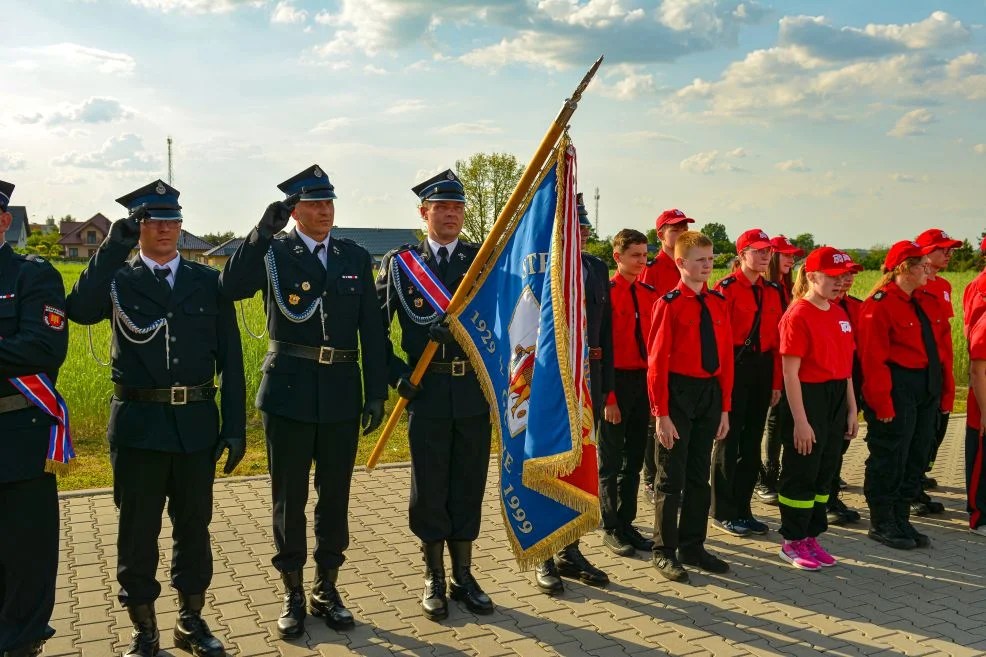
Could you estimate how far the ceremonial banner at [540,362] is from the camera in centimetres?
413

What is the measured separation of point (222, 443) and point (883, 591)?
382 centimetres

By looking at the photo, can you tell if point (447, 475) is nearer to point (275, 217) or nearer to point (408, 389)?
point (408, 389)

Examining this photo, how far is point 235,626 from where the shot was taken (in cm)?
438

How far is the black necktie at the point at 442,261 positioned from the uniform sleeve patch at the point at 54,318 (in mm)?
1951

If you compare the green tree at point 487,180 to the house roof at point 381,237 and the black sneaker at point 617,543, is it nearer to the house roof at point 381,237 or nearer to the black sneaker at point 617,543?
the house roof at point 381,237

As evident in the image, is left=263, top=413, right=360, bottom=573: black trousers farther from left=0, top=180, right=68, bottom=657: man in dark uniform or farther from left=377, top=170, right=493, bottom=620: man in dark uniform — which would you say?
left=0, top=180, right=68, bottom=657: man in dark uniform

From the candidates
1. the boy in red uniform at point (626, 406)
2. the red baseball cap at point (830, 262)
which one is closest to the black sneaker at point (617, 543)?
the boy in red uniform at point (626, 406)

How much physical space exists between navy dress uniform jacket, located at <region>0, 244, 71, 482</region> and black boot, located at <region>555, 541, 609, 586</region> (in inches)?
114

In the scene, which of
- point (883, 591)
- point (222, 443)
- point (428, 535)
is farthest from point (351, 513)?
point (883, 591)

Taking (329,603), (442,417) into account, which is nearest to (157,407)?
(329,603)

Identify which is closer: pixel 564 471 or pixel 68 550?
pixel 564 471

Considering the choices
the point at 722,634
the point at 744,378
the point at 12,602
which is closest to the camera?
the point at 12,602

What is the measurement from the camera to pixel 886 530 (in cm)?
593

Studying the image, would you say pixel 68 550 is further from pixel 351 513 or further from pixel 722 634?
pixel 722 634
